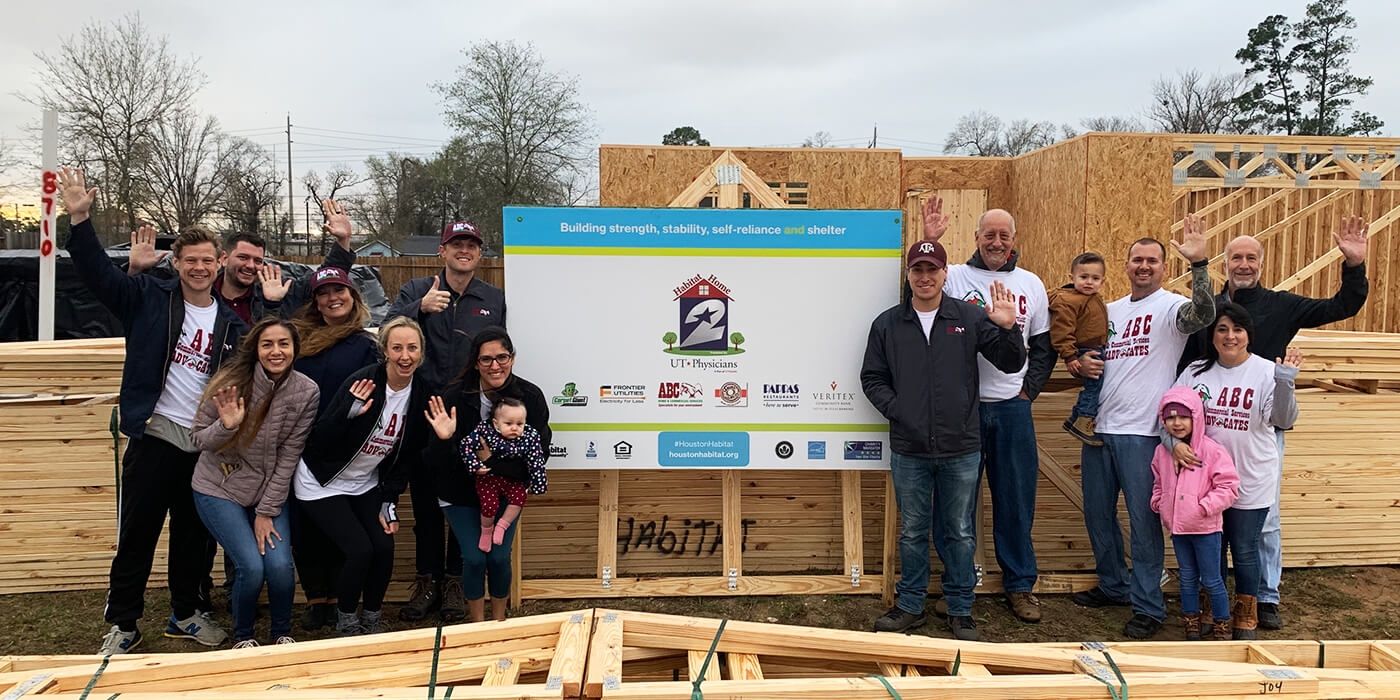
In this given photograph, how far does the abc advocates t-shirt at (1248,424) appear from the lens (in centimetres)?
425

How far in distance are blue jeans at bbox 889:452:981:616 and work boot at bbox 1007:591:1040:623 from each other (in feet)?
1.52

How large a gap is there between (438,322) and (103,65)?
94.4 feet

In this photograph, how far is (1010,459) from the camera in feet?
15.1

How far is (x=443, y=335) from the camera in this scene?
448 cm

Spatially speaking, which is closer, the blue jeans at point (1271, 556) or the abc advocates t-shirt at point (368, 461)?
the abc advocates t-shirt at point (368, 461)

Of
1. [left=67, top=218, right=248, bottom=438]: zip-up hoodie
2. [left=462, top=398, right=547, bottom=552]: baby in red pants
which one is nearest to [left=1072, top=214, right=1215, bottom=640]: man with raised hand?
[left=462, top=398, right=547, bottom=552]: baby in red pants

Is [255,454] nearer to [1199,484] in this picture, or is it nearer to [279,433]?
[279,433]

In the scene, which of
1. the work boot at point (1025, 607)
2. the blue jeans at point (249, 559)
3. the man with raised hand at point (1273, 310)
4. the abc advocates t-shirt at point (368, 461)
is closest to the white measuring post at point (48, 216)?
the blue jeans at point (249, 559)

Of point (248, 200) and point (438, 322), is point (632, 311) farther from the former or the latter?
point (248, 200)

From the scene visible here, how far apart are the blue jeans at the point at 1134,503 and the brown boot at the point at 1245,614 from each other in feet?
1.16

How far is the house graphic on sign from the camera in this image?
467 centimetres

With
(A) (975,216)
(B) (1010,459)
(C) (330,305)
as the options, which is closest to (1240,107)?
(A) (975,216)

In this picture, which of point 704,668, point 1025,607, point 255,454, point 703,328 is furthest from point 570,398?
point 1025,607

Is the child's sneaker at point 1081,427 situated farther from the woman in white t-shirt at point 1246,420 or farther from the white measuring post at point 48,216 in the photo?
the white measuring post at point 48,216
